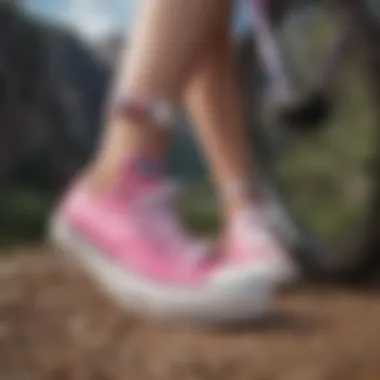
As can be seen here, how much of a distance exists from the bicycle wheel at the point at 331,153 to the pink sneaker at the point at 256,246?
0.34 ft

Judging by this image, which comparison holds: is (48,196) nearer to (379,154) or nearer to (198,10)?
(198,10)

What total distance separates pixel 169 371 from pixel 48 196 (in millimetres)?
177

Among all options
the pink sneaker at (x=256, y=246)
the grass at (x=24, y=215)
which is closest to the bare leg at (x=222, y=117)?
the pink sneaker at (x=256, y=246)

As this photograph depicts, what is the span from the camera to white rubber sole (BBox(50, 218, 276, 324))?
537mm

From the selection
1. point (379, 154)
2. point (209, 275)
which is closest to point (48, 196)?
point (209, 275)

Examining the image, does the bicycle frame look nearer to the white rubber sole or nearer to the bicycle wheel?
the bicycle wheel

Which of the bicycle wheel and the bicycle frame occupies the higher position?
the bicycle frame

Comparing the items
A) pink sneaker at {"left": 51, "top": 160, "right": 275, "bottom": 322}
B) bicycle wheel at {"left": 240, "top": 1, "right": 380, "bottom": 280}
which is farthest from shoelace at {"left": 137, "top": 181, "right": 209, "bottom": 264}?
bicycle wheel at {"left": 240, "top": 1, "right": 380, "bottom": 280}

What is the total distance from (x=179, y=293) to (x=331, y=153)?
258 mm

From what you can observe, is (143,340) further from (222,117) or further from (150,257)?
(222,117)

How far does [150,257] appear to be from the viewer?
57 cm

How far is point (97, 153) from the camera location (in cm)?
63

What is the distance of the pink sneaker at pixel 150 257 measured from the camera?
1.81ft

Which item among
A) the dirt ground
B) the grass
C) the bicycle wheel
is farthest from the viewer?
the bicycle wheel
